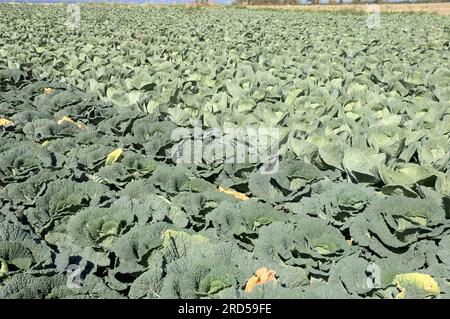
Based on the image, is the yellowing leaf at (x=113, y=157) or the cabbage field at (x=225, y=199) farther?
the yellowing leaf at (x=113, y=157)

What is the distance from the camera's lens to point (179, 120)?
4.36 metres

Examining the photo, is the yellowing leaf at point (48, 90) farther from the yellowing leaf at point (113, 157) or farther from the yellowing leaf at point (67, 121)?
the yellowing leaf at point (113, 157)

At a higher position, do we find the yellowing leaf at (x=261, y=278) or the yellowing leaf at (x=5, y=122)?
the yellowing leaf at (x=5, y=122)

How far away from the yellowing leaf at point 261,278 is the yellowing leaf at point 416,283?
1.65ft

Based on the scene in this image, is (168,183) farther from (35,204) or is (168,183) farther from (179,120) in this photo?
(179,120)

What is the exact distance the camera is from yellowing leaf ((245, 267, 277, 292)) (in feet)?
6.16

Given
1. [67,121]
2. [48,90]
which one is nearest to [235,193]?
[67,121]

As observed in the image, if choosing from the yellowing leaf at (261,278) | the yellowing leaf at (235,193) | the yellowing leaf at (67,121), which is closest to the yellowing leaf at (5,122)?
the yellowing leaf at (67,121)

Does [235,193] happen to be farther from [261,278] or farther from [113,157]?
[261,278]

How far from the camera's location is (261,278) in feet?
6.28

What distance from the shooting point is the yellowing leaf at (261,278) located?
6.16ft

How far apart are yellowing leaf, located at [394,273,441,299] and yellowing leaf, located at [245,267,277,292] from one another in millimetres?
504

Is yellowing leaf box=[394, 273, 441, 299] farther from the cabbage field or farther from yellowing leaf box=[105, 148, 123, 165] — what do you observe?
yellowing leaf box=[105, 148, 123, 165]
